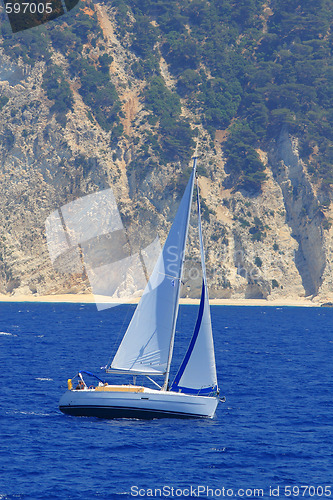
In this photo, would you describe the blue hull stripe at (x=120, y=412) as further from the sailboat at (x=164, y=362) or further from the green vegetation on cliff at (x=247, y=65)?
the green vegetation on cliff at (x=247, y=65)

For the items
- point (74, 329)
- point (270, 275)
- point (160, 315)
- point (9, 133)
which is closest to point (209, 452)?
point (160, 315)

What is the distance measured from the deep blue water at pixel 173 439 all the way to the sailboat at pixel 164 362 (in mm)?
910

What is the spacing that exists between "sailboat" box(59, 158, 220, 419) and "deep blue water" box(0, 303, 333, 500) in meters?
0.91

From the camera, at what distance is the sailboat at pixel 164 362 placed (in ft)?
115

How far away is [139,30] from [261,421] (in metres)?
119

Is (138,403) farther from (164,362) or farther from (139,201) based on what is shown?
(139,201)

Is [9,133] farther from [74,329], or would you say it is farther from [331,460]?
[331,460]

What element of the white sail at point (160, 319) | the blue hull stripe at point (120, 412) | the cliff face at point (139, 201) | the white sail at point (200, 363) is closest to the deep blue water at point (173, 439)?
the blue hull stripe at point (120, 412)

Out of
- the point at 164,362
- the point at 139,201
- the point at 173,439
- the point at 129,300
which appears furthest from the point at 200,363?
the point at 139,201

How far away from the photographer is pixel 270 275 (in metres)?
125

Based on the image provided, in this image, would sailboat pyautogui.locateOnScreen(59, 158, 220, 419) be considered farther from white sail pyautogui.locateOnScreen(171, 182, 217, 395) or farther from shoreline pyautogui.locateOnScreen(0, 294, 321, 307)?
shoreline pyautogui.locateOnScreen(0, 294, 321, 307)

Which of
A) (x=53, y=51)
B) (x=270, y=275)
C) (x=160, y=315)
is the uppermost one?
(x=53, y=51)

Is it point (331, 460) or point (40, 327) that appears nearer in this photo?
point (331, 460)

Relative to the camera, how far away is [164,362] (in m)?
35.7
